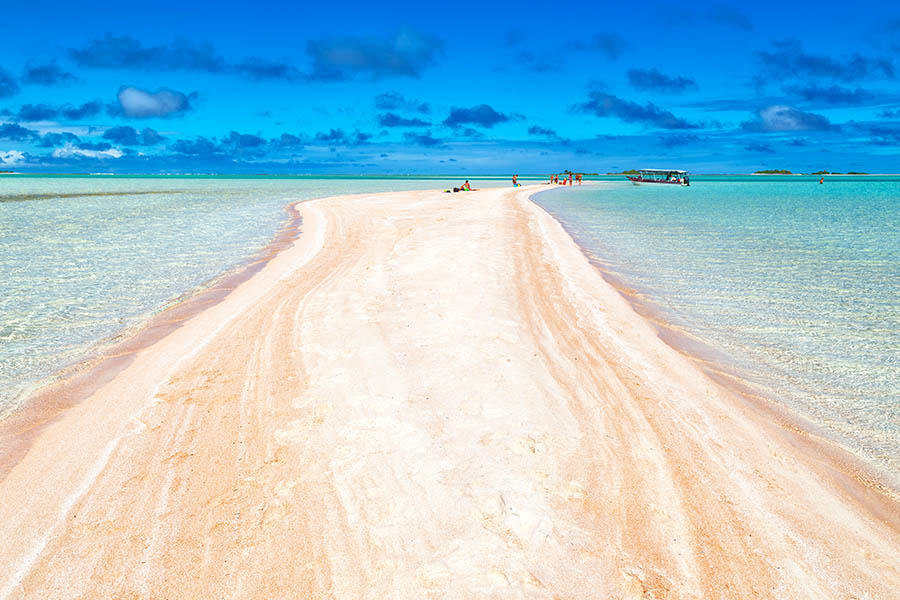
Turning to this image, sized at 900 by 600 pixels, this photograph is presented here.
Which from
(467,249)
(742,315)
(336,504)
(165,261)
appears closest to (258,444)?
(336,504)

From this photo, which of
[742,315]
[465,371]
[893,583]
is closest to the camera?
[893,583]

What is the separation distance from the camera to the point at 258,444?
5.06 meters

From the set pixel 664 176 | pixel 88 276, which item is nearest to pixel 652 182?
pixel 664 176

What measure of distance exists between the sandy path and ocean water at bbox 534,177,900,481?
983 millimetres

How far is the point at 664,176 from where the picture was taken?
94.3 meters

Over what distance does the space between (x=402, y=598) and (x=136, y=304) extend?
991cm

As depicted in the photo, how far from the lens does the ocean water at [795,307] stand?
6516 mm

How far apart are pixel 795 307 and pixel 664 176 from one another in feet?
298

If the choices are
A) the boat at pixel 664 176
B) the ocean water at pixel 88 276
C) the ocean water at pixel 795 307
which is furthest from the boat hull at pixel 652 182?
the ocean water at pixel 88 276

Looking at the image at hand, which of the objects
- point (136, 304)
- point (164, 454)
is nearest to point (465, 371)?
point (164, 454)

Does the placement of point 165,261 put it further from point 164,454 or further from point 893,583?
point 893,583

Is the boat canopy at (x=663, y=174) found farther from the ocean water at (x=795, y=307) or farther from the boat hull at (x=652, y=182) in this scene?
the ocean water at (x=795, y=307)

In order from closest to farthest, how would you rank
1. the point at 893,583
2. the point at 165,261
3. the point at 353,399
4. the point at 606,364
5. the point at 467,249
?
the point at 893,583 < the point at 353,399 < the point at 606,364 < the point at 467,249 < the point at 165,261

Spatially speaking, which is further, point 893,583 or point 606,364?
point 606,364
